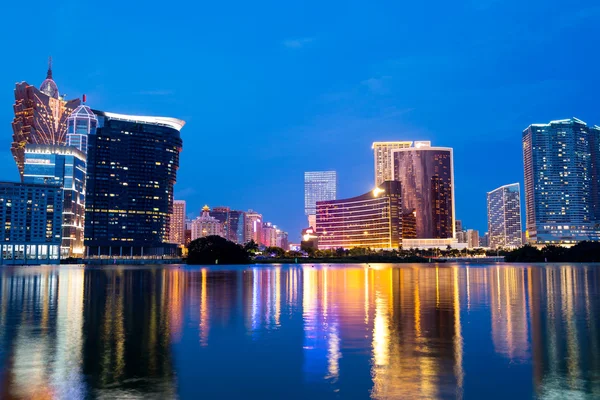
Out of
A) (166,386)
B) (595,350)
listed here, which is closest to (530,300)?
(595,350)

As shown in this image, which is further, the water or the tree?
the tree

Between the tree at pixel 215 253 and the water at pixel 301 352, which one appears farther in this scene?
the tree at pixel 215 253

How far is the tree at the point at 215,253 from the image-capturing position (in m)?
173

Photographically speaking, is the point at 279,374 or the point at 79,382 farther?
the point at 279,374

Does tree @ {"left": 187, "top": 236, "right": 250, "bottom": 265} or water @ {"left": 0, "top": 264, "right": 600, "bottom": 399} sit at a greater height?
tree @ {"left": 187, "top": 236, "right": 250, "bottom": 265}

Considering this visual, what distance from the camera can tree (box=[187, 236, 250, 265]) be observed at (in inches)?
6801

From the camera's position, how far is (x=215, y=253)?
17200cm

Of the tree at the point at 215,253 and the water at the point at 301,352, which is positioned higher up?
the tree at the point at 215,253

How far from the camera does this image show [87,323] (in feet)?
76.8

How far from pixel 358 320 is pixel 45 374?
555 inches

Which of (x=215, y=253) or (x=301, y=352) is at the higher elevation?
(x=215, y=253)

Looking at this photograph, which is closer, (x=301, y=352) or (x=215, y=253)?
(x=301, y=352)

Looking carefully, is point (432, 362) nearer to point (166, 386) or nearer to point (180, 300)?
point (166, 386)

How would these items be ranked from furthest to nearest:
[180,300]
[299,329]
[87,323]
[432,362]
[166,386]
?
[180,300] < [87,323] < [299,329] < [432,362] < [166,386]
